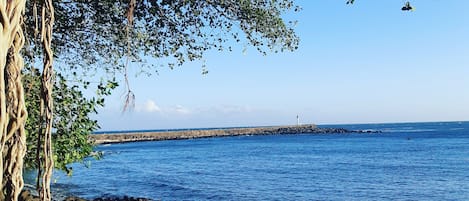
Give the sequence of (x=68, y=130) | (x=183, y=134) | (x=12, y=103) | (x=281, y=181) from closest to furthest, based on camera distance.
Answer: (x=12, y=103)
(x=68, y=130)
(x=281, y=181)
(x=183, y=134)

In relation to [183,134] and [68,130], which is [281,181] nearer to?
[68,130]

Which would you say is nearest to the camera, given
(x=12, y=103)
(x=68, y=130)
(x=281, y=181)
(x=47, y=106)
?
(x=12, y=103)

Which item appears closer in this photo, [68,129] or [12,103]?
[12,103]

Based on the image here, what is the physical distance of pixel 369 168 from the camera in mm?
39312

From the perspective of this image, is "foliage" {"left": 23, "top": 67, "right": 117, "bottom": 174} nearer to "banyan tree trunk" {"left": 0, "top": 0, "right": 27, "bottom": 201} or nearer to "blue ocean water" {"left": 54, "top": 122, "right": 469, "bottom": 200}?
"banyan tree trunk" {"left": 0, "top": 0, "right": 27, "bottom": 201}

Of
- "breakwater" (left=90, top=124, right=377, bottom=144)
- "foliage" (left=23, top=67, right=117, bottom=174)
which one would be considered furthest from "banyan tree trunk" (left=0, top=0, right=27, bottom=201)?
"breakwater" (left=90, top=124, right=377, bottom=144)

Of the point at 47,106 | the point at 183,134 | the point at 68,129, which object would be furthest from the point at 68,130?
the point at 183,134

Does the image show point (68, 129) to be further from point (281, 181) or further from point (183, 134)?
point (183, 134)

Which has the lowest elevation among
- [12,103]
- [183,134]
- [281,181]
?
[281,181]

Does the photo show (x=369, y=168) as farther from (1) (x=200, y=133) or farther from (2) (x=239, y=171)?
(1) (x=200, y=133)

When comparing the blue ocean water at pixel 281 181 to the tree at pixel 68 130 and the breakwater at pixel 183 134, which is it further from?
the breakwater at pixel 183 134

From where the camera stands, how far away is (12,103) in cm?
168

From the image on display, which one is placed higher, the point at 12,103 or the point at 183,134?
the point at 12,103

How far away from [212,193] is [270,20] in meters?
20.2
